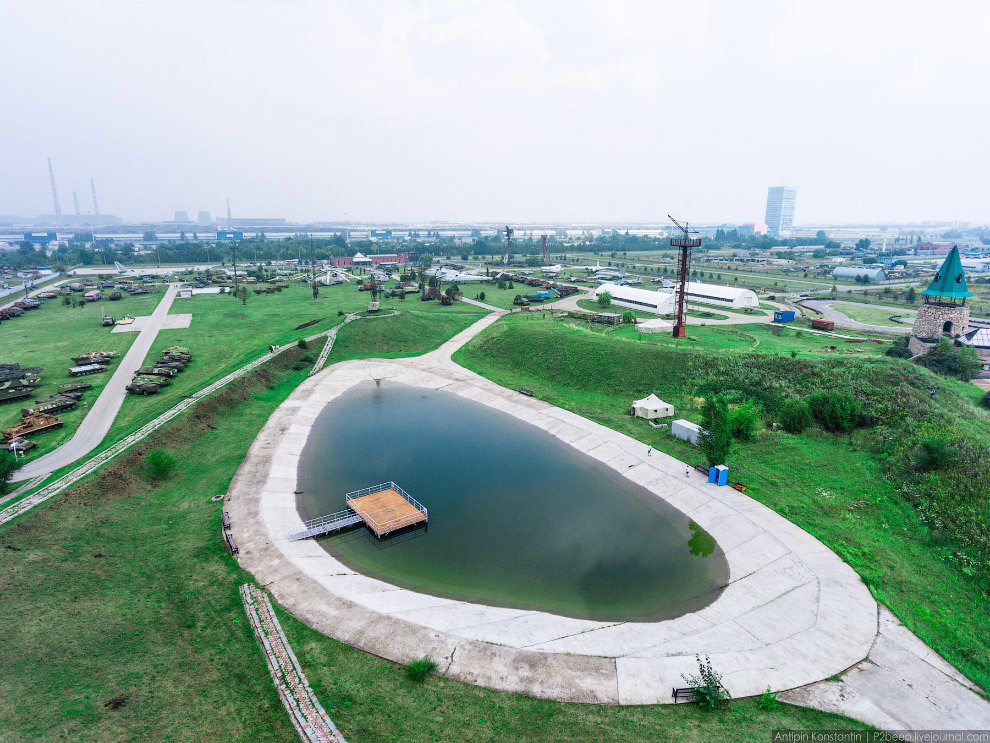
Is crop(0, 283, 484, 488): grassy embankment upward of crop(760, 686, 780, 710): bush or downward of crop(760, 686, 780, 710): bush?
upward

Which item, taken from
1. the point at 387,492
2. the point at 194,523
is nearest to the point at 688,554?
the point at 387,492

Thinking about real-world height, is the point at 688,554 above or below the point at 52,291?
below

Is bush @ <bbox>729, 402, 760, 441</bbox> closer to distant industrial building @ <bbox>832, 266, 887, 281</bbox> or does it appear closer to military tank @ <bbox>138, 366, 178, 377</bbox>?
military tank @ <bbox>138, 366, 178, 377</bbox>

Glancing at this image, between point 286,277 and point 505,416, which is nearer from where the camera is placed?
point 505,416

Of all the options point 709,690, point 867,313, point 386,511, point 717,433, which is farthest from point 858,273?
point 709,690

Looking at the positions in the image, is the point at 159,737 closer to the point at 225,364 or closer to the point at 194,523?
the point at 194,523

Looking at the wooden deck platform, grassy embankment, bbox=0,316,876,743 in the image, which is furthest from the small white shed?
grassy embankment, bbox=0,316,876,743
